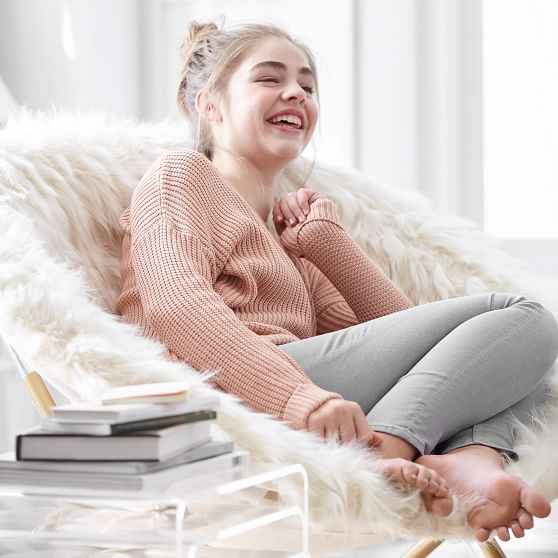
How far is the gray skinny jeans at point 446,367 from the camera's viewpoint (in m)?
1.34

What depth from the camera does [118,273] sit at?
161cm

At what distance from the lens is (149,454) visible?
3.11ft

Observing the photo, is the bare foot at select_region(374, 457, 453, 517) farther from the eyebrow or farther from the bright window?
the bright window

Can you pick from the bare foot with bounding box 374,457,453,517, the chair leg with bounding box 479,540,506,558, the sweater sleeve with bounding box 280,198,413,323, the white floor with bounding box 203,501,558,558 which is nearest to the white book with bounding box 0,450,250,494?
the white floor with bounding box 203,501,558,558

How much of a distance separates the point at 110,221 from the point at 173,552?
77 cm

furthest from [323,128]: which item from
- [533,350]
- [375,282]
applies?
[533,350]

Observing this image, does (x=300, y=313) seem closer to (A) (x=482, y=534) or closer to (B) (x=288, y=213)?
(B) (x=288, y=213)

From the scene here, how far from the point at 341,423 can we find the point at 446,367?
23 cm

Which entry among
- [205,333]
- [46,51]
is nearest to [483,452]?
[205,333]

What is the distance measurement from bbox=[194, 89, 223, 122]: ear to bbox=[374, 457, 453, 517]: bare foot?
88 cm

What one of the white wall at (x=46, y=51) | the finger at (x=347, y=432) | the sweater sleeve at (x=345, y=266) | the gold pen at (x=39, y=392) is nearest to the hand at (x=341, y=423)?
the finger at (x=347, y=432)

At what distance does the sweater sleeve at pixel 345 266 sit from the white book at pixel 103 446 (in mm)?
834

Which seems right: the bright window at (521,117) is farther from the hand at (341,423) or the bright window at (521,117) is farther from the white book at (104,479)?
the white book at (104,479)

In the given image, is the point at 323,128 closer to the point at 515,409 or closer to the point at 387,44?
the point at 387,44
